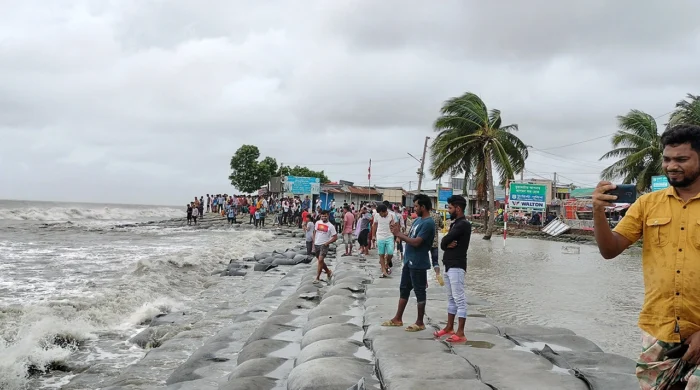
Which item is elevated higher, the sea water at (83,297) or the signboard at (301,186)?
the signboard at (301,186)

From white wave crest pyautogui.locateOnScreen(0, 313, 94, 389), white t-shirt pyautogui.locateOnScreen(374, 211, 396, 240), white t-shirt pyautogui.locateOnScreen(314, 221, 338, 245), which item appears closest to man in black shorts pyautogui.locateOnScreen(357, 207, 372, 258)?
white t-shirt pyautogui.locateOnScreen(374, 211, 396, 240)

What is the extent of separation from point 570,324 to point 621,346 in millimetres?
1136

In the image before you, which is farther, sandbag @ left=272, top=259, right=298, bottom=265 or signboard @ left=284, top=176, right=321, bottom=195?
signboard @ left=284, top=176, right=321, bottom=195

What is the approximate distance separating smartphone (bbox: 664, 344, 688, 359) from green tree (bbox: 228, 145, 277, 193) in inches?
2123

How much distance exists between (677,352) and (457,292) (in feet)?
10.5

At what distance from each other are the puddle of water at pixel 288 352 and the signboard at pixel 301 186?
35.2m

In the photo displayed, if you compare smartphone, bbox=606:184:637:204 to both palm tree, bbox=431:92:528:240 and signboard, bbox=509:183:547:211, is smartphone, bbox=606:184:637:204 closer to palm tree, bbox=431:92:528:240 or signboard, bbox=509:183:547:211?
palm tree, bbox=431:92:528:240

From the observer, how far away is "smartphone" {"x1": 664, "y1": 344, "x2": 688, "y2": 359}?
218 cm

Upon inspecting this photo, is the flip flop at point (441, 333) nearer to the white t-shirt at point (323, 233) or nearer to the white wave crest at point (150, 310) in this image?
the white wave crest at point (150, 310)

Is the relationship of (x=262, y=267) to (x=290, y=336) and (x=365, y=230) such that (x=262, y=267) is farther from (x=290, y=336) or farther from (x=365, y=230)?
(x=290, y=336)

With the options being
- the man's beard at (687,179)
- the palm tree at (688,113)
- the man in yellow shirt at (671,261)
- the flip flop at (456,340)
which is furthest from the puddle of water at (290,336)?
the palm tree at (688,113)

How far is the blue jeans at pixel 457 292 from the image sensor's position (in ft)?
17.5

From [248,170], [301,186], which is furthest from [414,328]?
[248,170]

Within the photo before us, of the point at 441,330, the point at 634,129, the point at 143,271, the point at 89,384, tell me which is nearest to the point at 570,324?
the point at 441,330
